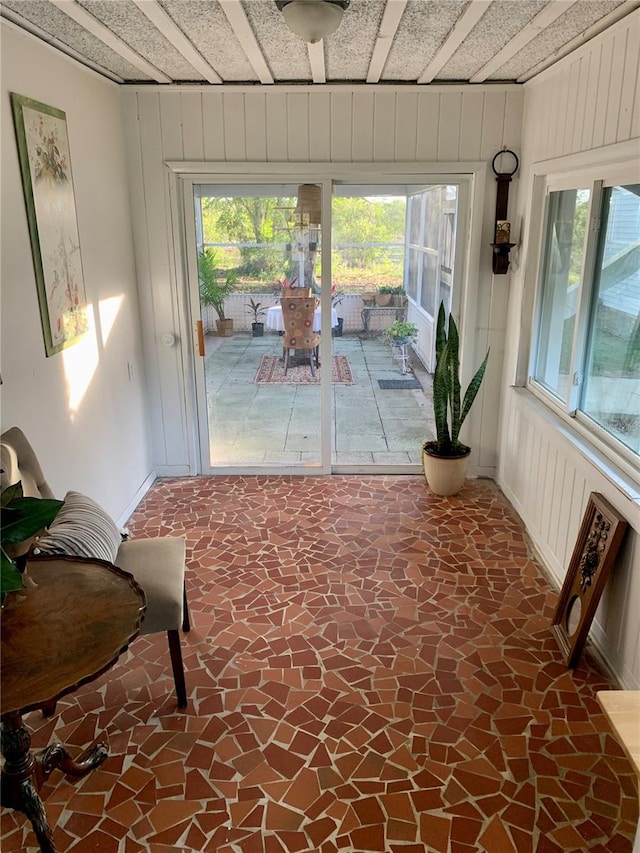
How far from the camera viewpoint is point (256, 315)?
13.9 feet

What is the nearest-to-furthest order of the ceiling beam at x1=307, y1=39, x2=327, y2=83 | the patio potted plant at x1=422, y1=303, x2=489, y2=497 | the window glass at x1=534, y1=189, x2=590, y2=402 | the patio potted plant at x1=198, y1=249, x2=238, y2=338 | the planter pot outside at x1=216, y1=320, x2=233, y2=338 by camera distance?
the ceiling beam at x1=307, y1=39, x2=327, y2=83, the window glass at x1=534, y1=189, x2=590, y2=402, the patio potted plant at x1=422, y1=303, x2=489, y2=497, the patio potted plant at x1=198, y1=249, x2=238, y2=338, the planter pot outside at x1=216, y1=320, x2=233, y2=338

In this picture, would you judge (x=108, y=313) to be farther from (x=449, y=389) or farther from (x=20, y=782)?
(x=20, y=782)

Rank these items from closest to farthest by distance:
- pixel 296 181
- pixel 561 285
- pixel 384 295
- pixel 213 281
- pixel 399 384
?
pixel 561 285, pixel 296 181, pixel 213 281, pixel 384 295, pixel 399 384

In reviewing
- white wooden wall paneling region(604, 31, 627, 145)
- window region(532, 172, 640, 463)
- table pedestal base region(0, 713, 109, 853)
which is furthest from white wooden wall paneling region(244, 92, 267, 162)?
table pedestal base region(0, 713, 109, 853)

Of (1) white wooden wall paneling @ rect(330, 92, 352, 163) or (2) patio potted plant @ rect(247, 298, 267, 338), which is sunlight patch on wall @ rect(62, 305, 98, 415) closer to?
(2) patio potted plant @ rect(247, 298, 267, 338)

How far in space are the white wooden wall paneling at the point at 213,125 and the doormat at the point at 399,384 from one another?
197cm

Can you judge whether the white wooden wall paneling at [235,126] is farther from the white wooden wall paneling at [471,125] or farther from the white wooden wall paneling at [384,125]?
the white wooden wall paneling at [471,125]

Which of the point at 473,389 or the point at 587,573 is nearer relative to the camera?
the point at 587,573

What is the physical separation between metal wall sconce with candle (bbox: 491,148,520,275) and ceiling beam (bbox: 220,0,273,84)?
150 centimetres

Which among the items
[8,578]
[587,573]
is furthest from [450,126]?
[8,578]

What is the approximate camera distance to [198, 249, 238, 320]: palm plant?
412 centimetres

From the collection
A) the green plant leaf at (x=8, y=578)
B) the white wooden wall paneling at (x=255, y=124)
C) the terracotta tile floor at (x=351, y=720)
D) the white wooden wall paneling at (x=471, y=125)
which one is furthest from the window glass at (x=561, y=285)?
the green plant leaf at (x=8, y=578)

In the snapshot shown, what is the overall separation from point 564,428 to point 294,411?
1986 mm

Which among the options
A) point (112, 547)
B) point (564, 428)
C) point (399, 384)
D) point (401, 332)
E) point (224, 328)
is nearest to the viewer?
point (112, 547)
